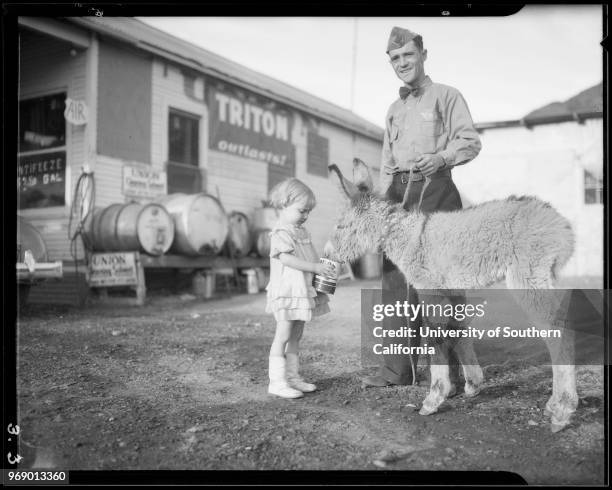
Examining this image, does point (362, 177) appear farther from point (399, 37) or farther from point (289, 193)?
point (399, 37)

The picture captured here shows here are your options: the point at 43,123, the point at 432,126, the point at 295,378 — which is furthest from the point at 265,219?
the point at 432,126

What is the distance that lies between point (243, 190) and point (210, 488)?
10.3 metres

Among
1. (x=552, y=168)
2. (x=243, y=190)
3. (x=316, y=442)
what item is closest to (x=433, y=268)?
(x=316, y=442)

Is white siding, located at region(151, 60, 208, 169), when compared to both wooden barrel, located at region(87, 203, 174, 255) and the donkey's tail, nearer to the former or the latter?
wooden barrel, located at region(87, 203, 174, 255)

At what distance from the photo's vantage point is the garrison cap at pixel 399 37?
2.88 m

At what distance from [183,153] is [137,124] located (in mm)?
1468

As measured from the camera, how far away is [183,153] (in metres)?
10.9

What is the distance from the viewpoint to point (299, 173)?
13.6m

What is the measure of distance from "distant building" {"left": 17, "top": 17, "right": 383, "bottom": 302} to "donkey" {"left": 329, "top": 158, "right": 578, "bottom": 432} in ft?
12.1

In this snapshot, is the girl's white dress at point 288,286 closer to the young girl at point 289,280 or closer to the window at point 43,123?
the young girl at point 289,280

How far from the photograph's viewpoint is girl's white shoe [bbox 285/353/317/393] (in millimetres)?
3303

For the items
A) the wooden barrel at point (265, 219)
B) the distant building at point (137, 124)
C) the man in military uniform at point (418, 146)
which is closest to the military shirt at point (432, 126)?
the man in military uniform at point (418, 146)

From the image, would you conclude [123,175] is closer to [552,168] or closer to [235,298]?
[235,298]

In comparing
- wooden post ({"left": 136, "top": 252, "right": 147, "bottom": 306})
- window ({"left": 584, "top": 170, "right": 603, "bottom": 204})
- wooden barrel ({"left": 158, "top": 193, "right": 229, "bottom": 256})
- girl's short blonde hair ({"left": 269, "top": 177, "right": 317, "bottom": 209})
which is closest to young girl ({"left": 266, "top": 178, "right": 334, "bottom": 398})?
girl's short blonde hair ({"left": 269, "top": 177, "right": 317, "bottom": 209})
